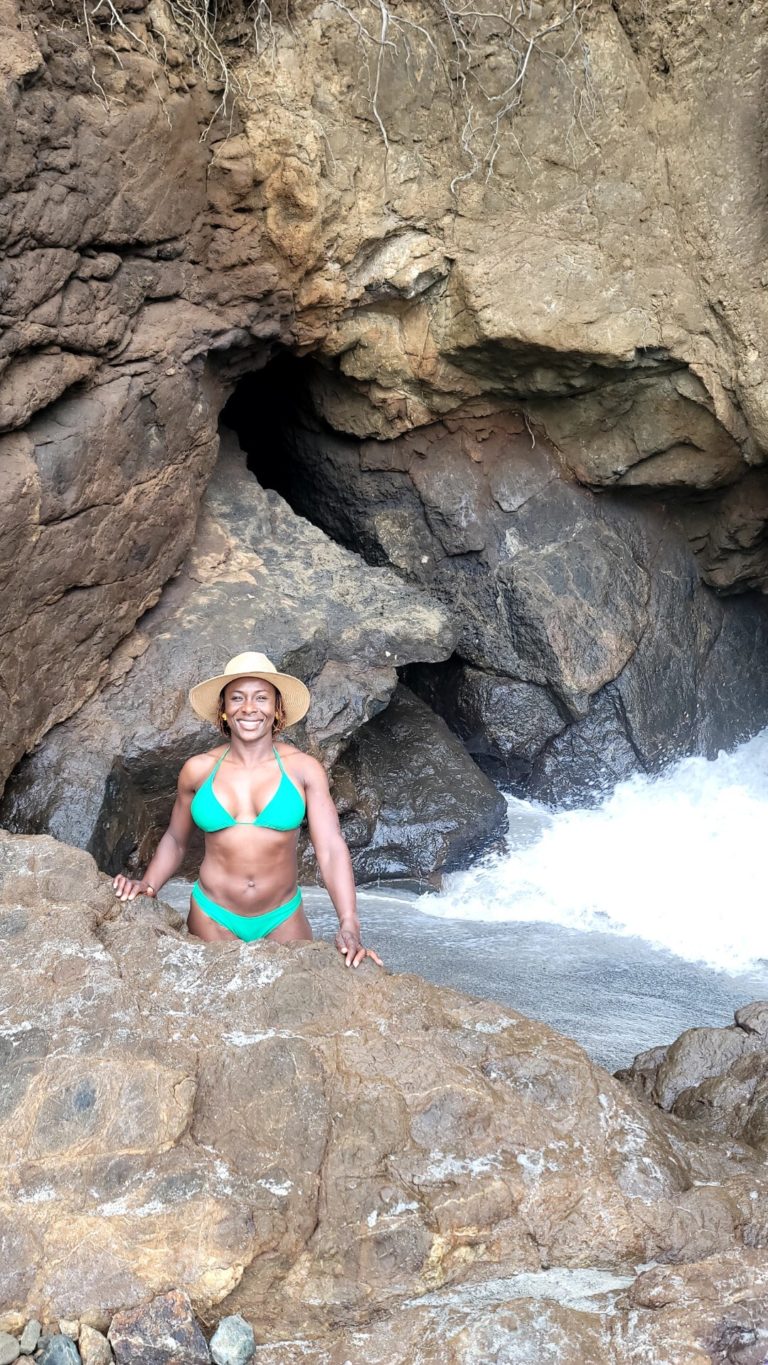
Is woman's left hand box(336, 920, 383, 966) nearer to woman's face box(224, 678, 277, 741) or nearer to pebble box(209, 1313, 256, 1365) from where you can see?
woman's face box(224, 678, 277, 741)

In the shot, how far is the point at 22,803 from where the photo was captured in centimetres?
461

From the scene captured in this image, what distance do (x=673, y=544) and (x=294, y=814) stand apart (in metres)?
4.49

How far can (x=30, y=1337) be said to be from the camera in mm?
1844

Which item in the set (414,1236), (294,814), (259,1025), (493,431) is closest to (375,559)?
(493,431)

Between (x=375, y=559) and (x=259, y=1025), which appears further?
(x=375, y=559)

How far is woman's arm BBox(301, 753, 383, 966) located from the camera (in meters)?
3.09

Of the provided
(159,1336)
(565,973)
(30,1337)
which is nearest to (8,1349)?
(30,1337)

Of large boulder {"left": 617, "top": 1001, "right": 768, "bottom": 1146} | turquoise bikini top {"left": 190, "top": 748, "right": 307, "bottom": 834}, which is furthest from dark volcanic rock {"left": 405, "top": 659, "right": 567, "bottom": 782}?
turquoise bikini top {"left": 190, "top": 748, "right": 307, "bottom": 834}

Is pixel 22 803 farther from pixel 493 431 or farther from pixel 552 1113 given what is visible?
pixel 493 431

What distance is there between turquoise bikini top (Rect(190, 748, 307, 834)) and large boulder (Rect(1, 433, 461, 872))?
4.73 feet

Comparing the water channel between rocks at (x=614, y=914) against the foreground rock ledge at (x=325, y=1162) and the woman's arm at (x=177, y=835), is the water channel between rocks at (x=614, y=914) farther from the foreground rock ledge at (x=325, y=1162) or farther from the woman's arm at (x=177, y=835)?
the foreground rock ledge at (x=325, y=1162)

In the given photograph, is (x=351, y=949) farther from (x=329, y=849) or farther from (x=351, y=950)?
(x=329, y=849)

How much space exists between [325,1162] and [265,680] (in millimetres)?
1546

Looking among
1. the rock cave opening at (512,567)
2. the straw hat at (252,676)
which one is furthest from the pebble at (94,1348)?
the rock cave opening at (512,567)
